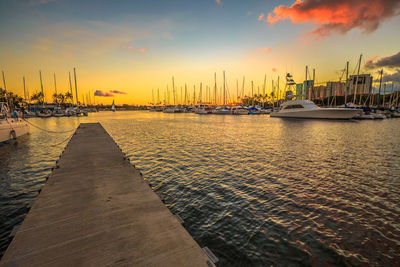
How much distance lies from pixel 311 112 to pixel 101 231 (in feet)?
148

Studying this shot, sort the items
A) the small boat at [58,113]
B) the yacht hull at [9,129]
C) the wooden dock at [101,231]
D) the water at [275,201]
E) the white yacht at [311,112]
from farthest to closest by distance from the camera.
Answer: the small boat at [58,113] < the white yacht at [311,112] < the yacht hull at [9,129] < the water at [275,201] < the wooden dock at [101,231]

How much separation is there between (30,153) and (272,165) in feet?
53.8

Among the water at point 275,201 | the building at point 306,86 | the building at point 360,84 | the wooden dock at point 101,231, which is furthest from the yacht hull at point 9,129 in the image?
the building at point 360,84

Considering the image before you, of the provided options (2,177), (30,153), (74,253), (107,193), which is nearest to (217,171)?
(107,193)

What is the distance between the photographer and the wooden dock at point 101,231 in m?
2.67

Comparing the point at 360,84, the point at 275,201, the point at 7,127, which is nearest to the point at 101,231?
the point at 275,201

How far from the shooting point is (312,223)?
4.96m

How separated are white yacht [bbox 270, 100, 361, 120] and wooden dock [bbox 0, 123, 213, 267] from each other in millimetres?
43412

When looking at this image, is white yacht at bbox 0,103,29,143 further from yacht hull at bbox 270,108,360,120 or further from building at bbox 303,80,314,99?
building at bbox 303,80,314,99

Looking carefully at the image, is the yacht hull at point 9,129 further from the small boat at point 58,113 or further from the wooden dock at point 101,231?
the small boat at point 58,113

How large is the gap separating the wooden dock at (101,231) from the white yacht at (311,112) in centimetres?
4341

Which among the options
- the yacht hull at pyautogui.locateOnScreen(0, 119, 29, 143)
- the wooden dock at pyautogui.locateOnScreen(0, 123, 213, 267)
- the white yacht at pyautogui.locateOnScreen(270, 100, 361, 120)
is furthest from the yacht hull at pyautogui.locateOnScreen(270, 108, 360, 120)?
the yacht hull at pyautogui.locateOnScreen(0, 119, 29, 143)

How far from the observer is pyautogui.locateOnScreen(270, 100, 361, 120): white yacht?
1454 inches

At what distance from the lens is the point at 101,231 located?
3355mm
